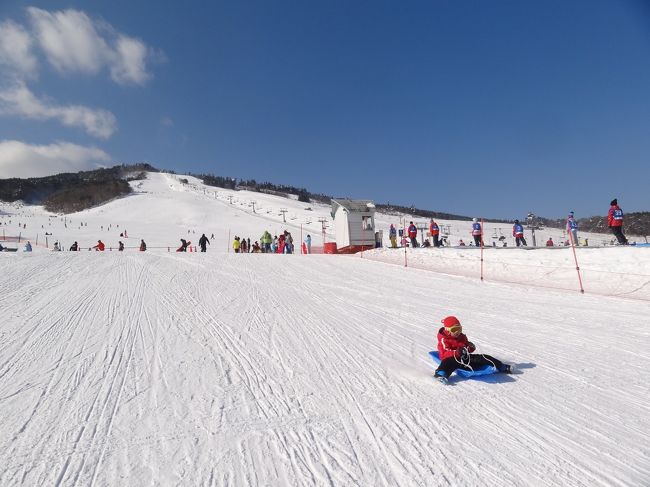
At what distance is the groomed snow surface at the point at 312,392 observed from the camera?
2750 mm

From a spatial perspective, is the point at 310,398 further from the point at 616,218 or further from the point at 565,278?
the point at 616,218

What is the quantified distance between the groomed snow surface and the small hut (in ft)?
52.0

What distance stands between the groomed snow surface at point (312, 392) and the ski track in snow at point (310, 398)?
2 centimetres

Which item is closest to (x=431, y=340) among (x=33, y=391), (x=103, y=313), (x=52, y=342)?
(x=33, y=391)

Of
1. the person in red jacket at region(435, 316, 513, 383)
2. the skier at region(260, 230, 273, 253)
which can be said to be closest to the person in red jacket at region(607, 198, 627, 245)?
the person in red jacket at region(435, 316, 513, 383)

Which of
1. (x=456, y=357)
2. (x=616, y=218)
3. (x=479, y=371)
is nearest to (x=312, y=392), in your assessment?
(x=456, y=357)

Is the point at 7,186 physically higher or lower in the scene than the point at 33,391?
higher

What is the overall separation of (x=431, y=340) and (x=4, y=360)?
5905 mm

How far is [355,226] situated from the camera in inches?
1000

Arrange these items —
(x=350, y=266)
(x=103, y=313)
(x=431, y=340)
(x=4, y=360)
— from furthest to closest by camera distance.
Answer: (x=350, y=266) < (x=103, y=313) < (x=431, y=340) < (x=4, y=360)

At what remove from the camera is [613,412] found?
3.42 metres

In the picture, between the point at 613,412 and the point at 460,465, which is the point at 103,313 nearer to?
the point at 460,465

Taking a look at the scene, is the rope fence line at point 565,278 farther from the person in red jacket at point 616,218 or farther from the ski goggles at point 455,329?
the ski goggles at point 455,329

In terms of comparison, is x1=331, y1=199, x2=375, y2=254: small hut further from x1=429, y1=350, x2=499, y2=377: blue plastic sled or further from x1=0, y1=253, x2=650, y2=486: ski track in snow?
x1=429, y1=350, x2=499, y2=377: blue plastic sled
